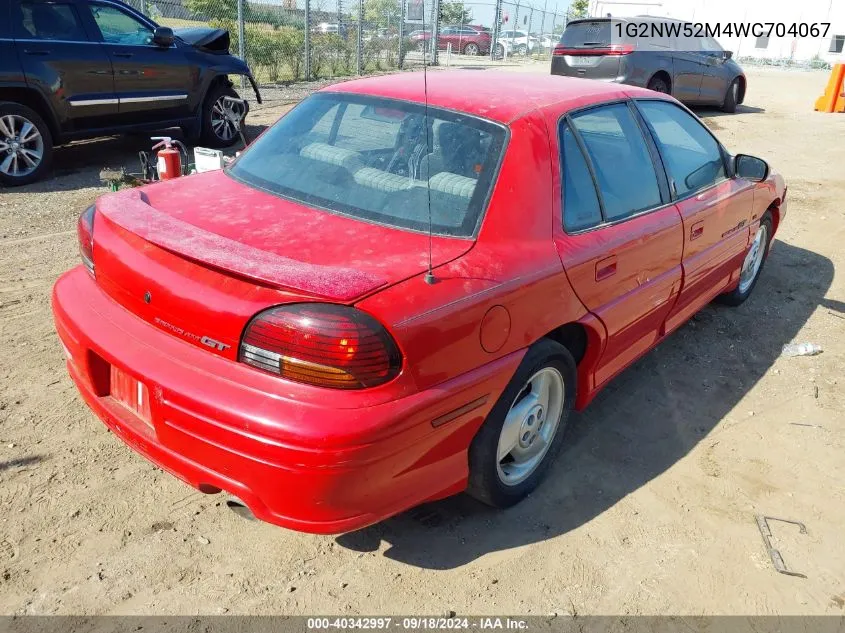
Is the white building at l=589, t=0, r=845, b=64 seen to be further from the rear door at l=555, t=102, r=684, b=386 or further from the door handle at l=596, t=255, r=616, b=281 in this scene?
the door handle at l=596, t=255, r=616, b=281

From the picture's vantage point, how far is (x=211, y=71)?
8.84m

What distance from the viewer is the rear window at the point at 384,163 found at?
106 inches

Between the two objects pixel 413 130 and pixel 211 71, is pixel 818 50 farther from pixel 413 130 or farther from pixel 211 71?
pixel 413 130

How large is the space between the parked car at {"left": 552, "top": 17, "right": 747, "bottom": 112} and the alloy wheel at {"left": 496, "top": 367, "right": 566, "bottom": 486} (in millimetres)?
10003

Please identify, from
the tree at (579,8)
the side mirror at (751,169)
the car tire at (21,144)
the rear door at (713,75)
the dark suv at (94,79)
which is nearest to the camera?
A: the side mirror at (751,169)

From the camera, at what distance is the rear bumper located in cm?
210

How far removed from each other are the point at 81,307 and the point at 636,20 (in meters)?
12.4

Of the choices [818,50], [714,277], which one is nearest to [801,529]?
[714,277]

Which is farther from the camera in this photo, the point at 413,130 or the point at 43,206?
the point at 43,206

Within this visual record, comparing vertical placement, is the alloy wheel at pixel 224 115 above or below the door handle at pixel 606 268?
below

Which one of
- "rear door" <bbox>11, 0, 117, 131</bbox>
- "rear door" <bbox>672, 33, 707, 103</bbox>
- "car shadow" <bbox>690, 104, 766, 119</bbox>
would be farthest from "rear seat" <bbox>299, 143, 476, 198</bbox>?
"car shadow" <bbox>690, 104, 766, 119</bbox>

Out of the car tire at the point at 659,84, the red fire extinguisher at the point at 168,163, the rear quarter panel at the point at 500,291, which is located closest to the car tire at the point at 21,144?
the red fire extinguisher at the point at 168,163

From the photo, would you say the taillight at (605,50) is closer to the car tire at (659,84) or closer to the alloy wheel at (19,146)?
the car tire at (659,84)

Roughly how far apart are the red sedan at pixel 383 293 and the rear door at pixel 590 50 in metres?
8.99
